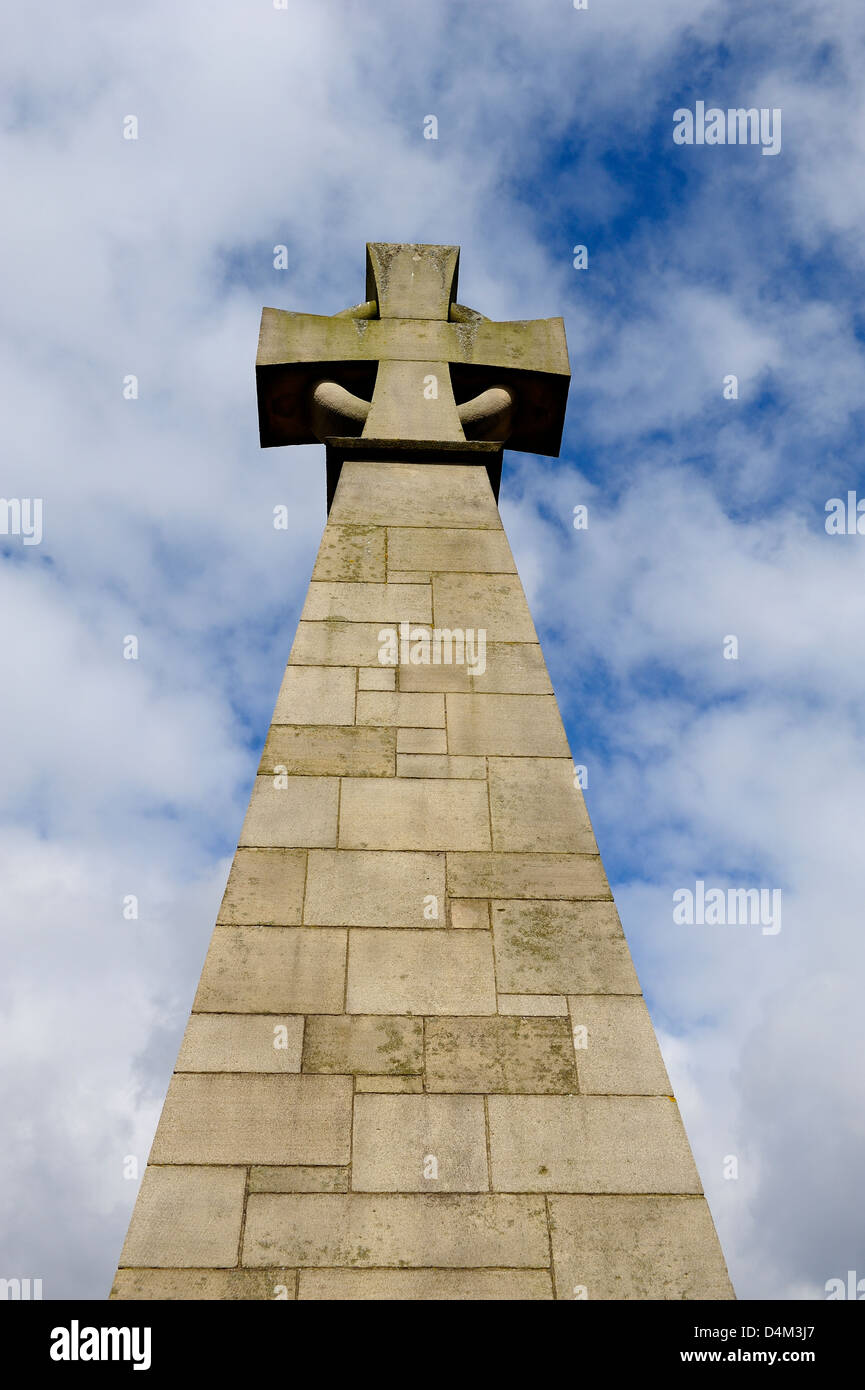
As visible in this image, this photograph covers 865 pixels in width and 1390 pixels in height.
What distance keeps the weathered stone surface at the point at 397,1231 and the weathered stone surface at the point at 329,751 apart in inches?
108

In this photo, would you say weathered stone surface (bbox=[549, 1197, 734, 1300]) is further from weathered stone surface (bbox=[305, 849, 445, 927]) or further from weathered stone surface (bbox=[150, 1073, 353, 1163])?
weathered stone surface (bbox=[305, 849, 445, 927])

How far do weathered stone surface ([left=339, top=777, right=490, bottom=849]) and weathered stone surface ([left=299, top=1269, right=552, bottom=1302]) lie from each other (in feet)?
8.09

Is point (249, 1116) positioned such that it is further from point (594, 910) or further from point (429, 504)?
point (429, 504)

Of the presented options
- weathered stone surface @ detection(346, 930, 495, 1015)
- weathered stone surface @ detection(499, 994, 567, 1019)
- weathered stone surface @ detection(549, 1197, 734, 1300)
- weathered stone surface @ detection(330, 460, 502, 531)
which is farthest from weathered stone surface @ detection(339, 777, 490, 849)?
weathered stone surface @ detection(330, 460, 502, 531)

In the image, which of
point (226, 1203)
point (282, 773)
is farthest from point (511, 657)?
point (226, 1203)

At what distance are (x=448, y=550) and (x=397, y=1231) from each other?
544cm

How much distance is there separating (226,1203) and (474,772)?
3.09 metres

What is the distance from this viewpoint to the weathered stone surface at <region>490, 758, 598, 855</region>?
695 centimetres

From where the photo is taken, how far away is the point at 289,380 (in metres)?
11.4

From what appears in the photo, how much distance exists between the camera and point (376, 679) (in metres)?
7.93

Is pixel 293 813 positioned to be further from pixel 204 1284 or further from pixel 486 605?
pixel 204 1284

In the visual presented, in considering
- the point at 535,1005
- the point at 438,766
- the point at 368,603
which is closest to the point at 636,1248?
the point at 535,1005

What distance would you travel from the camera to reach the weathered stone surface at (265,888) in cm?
646
